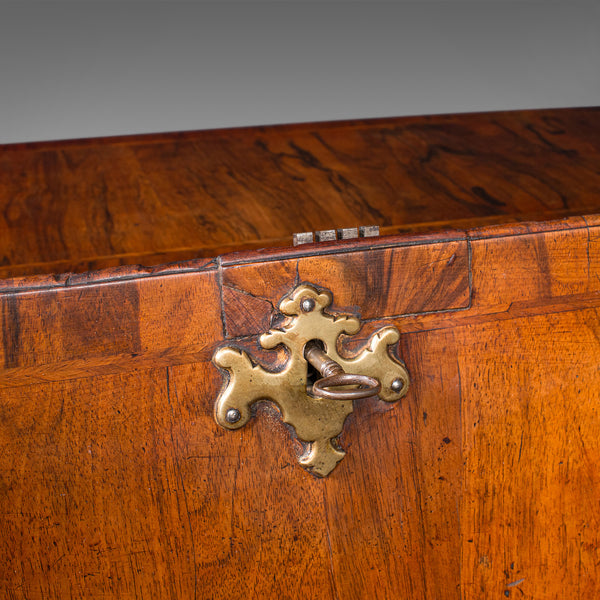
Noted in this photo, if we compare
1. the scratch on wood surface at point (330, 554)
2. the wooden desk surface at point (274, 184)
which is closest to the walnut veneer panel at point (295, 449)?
the scratch on wood surface at point (330, 554)

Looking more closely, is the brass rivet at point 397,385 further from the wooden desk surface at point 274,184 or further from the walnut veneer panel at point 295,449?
the wooden desk surface at point 274,184

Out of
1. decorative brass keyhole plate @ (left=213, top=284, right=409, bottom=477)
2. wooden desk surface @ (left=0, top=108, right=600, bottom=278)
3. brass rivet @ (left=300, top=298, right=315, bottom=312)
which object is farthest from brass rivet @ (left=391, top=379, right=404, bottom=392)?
wooden desk surface @ (left=0, top=108, right=600, bottom=278)

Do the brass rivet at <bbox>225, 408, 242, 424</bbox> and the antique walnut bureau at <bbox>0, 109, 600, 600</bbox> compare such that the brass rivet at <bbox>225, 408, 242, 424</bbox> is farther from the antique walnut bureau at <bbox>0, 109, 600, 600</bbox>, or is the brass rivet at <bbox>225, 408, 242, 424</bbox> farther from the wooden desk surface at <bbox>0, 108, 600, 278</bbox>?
the wooden desk surface at <bbox>0, 108, 600, 278</bbox>

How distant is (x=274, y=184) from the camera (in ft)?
3.94

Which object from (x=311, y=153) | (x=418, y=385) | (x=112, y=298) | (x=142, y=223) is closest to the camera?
(x=112, y=298)

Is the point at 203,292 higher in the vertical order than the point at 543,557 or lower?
higher

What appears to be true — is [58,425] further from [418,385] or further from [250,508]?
[418,385]

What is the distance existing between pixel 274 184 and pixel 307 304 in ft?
1.51

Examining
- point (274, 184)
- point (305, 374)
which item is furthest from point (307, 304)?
point (274, 184)

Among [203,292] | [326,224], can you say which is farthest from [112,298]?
[326,224]

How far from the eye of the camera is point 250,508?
838mm

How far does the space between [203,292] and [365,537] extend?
356 millimetres

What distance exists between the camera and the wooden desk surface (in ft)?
3.34

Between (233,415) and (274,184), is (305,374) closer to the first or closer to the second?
(233,415)
